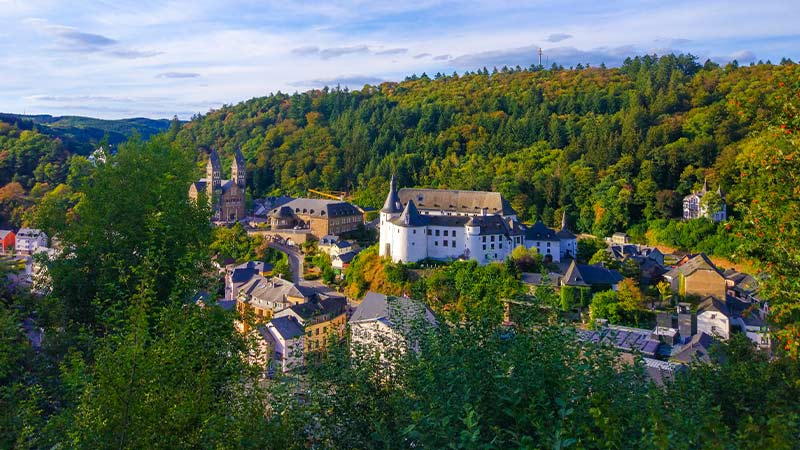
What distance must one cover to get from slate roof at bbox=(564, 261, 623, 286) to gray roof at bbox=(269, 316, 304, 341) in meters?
12.0

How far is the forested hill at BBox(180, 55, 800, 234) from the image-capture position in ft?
128

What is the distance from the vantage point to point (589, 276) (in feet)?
83.8

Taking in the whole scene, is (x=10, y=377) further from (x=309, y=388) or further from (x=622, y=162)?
(x=622, y=162)

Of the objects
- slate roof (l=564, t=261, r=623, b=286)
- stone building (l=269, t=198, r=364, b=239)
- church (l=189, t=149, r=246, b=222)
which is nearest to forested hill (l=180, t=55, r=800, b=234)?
slate roof (l=564, t=261, r=623, b=286)

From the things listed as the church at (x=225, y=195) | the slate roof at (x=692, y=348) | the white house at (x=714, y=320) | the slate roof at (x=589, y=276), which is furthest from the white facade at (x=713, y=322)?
the church at (x=225, y=195)

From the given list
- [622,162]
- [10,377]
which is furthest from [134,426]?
[622,162]

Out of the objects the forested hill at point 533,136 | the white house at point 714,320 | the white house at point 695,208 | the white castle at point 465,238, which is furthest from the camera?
the forested hill at point 533,136

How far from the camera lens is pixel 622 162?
40.5m

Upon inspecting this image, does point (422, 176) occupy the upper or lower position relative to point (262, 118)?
lower

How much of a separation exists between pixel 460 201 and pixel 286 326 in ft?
61.4

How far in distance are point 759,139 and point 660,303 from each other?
770 inches

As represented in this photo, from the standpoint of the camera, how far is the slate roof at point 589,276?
25062 mm

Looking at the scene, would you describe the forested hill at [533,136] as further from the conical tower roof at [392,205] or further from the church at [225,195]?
the conical tower roof at [392,205]

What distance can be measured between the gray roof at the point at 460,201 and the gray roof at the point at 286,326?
54.3 ft
